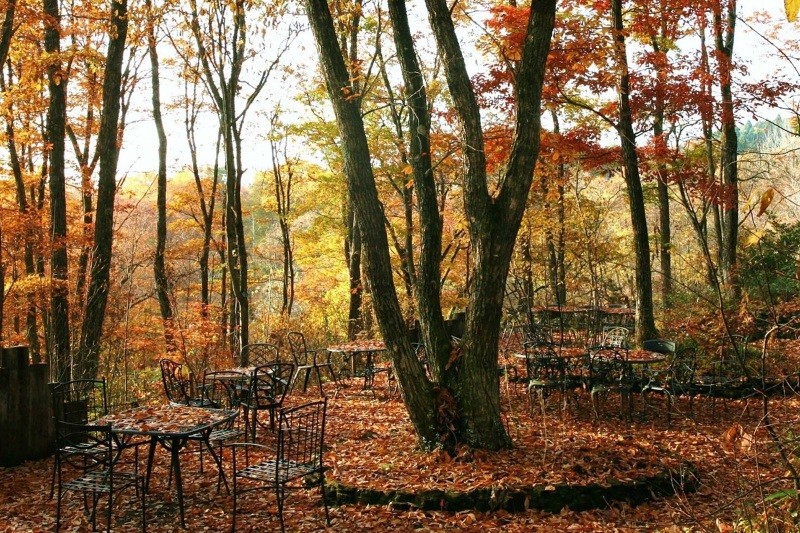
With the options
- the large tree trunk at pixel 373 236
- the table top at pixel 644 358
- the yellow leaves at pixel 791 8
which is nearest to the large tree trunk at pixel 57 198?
the large tree trunk at pixel 373 236

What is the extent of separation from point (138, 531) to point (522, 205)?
409 cm

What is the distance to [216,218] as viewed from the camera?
69.4 ft

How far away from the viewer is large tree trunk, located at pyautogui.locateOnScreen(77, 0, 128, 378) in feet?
28.6

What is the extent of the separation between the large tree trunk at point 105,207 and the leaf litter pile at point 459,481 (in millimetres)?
2502

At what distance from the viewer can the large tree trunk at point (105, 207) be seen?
343 inches

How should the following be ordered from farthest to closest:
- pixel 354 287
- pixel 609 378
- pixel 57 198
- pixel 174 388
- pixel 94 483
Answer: pixel 354 287 < pixel 57 198 < pixel 609 378 < pixel 174 388 < pixel 94 483

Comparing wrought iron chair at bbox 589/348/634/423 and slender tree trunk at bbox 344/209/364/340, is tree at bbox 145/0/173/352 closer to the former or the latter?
slender tree trunk at bbox 344/209/364/340

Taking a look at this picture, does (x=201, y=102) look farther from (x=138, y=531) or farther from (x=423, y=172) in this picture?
(x=138, y=531)

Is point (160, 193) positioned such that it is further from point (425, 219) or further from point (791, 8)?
point (791, 8)

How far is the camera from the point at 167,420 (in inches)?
197

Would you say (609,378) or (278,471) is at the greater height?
(609,378)

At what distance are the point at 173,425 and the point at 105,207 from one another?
5350 mm

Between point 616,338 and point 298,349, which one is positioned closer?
point 616,338

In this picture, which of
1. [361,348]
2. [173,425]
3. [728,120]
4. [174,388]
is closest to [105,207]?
[174,388]
